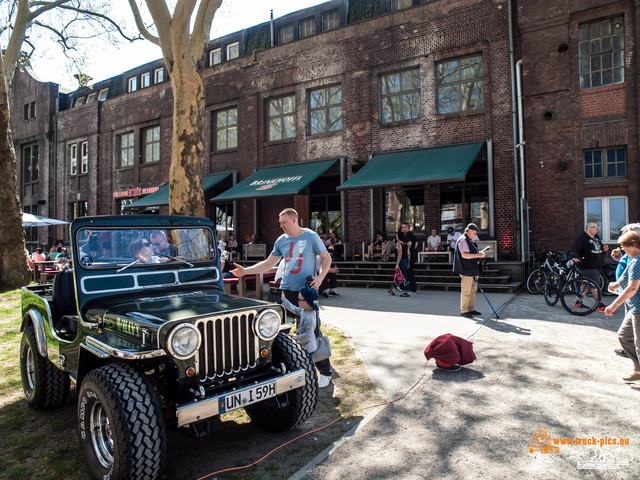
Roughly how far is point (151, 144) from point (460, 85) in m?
15.8

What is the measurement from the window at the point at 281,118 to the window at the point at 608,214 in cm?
1103

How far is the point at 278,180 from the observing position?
16250 millimetres

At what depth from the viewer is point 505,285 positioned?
10.9 m

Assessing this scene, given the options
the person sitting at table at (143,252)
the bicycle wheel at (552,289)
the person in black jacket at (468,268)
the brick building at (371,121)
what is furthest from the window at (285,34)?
the person sitting at table at (143,252)

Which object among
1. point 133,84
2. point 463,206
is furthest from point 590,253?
point 133,84

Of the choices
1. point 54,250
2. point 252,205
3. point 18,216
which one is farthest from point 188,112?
point 54,250

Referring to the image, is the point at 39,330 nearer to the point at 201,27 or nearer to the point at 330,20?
the point at 201,27

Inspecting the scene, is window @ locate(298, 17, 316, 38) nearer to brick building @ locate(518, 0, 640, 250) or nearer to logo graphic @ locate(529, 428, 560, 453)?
brick building @ locate(518, 0, 640, 250)

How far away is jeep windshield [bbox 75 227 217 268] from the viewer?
3.59 metres

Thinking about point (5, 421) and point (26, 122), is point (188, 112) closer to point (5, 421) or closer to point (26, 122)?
point (5, 421)

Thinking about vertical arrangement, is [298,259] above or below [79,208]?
below

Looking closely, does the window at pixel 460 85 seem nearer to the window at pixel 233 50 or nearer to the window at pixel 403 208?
the window at pixel 403 208

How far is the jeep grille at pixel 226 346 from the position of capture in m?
2.79

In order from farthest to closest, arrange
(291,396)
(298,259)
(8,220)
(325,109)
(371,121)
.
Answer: (325,109)
(371,121)
(8,220)
(298,259)
(291,396)
